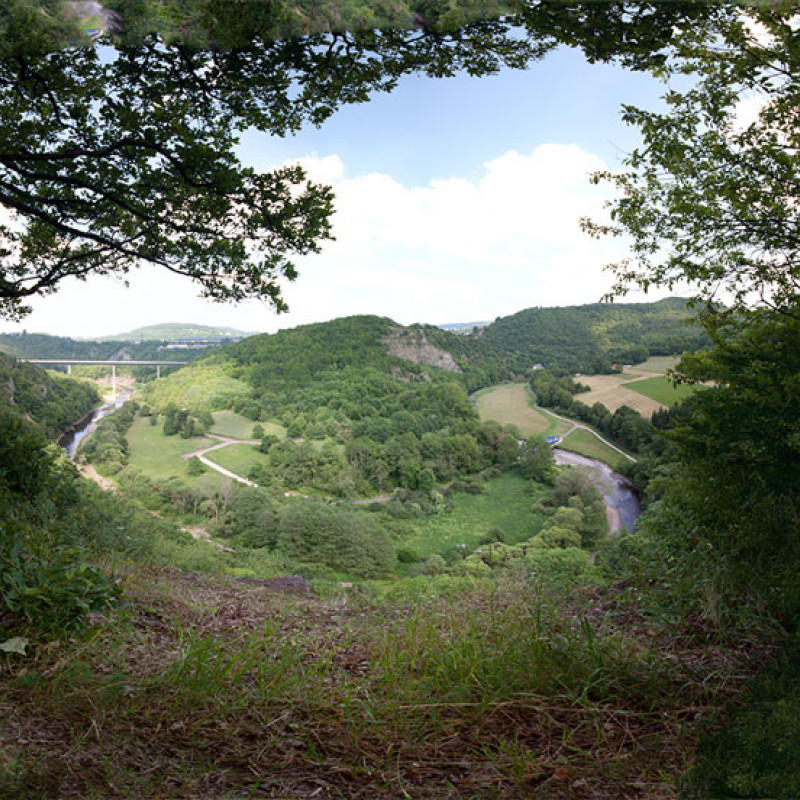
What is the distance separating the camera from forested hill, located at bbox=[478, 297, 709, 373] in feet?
39.0

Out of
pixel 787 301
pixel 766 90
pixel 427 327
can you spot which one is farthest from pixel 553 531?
pixel 427 327

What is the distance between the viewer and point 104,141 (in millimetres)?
4785

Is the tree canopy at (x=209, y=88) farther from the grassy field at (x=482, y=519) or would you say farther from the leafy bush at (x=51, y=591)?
the grassy field at (x=482, y=519)

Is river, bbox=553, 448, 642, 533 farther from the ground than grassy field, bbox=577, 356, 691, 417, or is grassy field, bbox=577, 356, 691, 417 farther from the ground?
grassy field, bbox=577, 356, 691, 417

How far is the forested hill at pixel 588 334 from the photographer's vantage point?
11875 mm

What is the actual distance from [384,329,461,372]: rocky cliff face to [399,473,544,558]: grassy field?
19.3 ft

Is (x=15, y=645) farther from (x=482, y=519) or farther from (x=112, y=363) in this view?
(x=112, y=363)

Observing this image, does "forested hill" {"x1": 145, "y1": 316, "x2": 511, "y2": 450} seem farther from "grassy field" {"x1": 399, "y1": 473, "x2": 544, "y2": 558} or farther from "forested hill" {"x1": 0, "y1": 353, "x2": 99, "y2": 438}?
"forested hill" {"x1": 0, "y1": 353, "x2": 99, "y2": 438}

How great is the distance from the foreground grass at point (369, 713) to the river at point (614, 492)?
377 inches

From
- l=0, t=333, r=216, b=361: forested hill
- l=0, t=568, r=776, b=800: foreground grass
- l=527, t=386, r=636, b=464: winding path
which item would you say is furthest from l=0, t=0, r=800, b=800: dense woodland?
l=0, t=333, r=216, b=361: forested hill

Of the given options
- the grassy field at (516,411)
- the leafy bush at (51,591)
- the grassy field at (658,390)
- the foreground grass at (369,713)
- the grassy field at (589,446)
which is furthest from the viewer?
the grassy field at (516,411)

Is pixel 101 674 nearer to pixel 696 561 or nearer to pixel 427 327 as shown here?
pixel 696 561

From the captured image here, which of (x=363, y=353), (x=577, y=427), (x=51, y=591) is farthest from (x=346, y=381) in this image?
(x=51, y=591)

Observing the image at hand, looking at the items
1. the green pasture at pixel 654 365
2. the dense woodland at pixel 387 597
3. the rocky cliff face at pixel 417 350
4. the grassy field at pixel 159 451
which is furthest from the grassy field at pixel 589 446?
the grassy field at pixel 159 451
